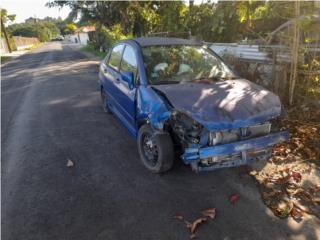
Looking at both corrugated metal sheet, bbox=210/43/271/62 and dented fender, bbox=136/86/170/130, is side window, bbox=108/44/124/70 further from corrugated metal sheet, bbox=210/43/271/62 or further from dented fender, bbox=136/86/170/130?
corrugated metal sheet, bbox=210/43/271/62

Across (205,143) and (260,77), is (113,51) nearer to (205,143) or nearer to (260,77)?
(205,143)

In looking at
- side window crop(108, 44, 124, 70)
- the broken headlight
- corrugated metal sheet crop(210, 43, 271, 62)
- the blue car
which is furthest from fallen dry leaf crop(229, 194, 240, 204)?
corrugated metal sheet crop(210, 43, 271, 62)

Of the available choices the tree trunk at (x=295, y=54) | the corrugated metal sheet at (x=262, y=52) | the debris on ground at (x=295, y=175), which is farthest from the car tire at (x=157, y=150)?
the corrugated metal sheet at (x=262, y=52)

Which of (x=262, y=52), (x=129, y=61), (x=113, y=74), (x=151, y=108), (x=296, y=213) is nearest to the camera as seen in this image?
(x=296, y=213)

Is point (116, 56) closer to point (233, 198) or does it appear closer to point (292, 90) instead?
point (233, 198)

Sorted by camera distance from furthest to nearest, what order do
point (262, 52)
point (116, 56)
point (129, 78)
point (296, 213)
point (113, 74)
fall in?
1. point (262, 52)
2. point (116, 56)
3. point (113, 74)
4. point (129, 78)
5. point (296, 213)

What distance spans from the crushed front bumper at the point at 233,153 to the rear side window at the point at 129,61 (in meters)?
1.74

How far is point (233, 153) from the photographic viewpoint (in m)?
3.47

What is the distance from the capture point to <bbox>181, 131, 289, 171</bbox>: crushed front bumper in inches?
133

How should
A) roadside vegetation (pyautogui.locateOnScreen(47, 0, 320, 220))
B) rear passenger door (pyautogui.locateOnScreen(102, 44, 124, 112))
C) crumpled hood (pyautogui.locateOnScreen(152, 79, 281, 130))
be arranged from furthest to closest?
rear passenger door (pyautogui.locateOnScreen(102, 44, 124, 112))
roadside vegetation (pyautogui.locateOnScreen(47, 0, 320, 220))
crumpled hood (pyautogui.locateOnScreen(152, 79, 281, 130))

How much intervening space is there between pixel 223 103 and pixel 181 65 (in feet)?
4.05

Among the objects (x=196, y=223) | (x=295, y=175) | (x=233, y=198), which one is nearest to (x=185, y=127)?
(x=233, y=198)

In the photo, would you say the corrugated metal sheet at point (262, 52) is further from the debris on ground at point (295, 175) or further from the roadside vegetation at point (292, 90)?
the debris on ground at point (295, 175)

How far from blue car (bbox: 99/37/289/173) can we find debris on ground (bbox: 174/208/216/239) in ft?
1.74
